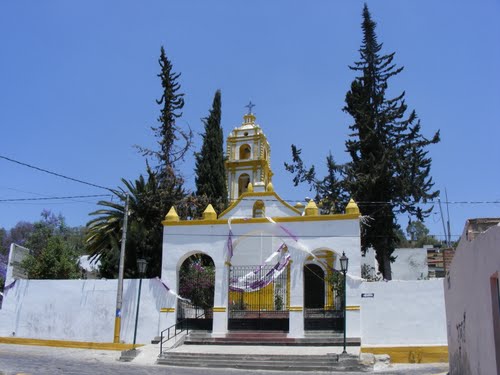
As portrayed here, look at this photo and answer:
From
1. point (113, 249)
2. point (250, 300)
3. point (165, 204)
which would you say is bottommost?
point (250, 300)

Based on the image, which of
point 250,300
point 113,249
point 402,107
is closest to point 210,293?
point 250,300

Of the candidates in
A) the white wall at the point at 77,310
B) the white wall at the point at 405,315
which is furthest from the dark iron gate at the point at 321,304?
the white wall at the point at 77,310

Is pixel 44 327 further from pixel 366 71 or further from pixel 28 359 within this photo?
pixel 366 71

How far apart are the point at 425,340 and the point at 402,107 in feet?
54.0

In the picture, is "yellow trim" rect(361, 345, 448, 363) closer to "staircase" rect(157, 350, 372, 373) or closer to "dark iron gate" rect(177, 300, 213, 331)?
"staircase" rect(157, 350, 372, 373)

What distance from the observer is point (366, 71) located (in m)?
32.1

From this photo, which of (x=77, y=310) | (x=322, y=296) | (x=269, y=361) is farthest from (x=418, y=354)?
(x=77, y=310)

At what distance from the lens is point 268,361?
16.4 m

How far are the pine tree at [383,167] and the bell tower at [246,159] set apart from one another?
9015 millimetres

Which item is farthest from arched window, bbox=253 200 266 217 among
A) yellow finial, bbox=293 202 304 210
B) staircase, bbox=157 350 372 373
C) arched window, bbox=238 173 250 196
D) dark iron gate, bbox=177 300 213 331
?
arched window, bbox=238 173 250 196

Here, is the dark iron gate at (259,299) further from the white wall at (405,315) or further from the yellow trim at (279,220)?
the white wall at (405,315)

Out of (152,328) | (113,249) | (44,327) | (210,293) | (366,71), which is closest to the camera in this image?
(152,328)

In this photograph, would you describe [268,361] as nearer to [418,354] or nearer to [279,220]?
[418,354]

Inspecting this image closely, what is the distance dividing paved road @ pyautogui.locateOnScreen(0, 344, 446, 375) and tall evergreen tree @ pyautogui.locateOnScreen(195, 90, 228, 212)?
15.5m
